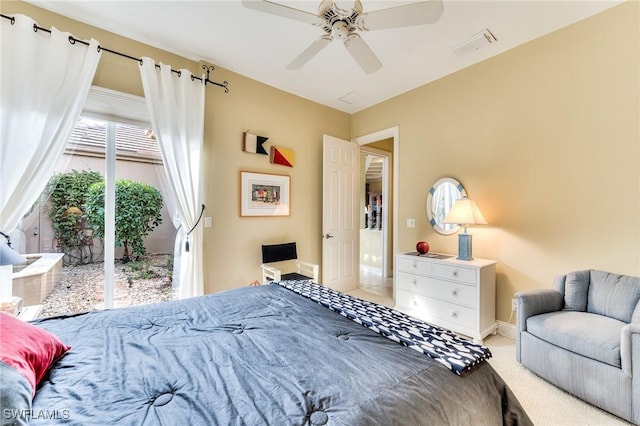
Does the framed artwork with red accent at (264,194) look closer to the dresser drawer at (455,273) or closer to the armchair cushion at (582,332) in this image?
the dresser drawer at (455,273)

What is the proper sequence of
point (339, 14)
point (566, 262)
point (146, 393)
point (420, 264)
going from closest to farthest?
point (146, 393) < point (339, 14) < point (566, 262) < point (420, 264)

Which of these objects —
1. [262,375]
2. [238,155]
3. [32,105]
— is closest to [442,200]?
[238,155]

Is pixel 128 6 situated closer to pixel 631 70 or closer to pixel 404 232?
pixel 404 232

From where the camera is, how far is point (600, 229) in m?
2.20

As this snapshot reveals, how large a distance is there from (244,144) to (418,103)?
230cm

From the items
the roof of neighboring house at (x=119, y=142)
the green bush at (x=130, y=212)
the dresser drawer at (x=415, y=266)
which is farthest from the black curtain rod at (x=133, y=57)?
the dresser drawer at (x=415, y=266)

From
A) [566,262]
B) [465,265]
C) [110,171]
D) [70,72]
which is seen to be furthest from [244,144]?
[566,262]

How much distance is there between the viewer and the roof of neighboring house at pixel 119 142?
93.4 inches

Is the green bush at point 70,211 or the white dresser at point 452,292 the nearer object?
the green bush at point 70,211

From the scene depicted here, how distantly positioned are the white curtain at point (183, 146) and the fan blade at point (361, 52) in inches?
67.6

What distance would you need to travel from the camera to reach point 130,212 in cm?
263

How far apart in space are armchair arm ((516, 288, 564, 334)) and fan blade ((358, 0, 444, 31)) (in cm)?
209

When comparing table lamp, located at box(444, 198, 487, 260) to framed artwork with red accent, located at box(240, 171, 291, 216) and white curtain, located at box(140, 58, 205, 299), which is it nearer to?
framed artwork with red accent, located at box(240, 171, 291, 216)

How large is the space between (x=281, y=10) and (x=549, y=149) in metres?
2.58
